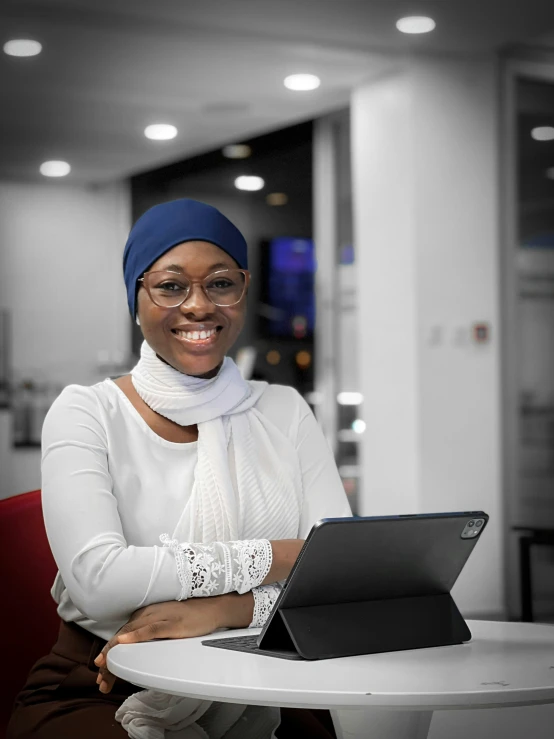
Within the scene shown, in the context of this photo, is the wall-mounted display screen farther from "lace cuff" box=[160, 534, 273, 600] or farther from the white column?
"lace cuff" box=[160, 534, 273, 600]

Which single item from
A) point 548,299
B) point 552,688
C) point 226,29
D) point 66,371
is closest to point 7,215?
point 66,371

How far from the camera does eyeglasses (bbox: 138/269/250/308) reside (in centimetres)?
189

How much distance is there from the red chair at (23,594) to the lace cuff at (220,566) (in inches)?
18.0

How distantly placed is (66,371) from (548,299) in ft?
10.9

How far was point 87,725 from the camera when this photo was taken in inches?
67.5

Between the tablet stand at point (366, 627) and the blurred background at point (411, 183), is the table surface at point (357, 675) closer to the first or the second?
the tablet stand at point (366, 627)

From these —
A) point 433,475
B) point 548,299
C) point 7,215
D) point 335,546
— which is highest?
point 7,215

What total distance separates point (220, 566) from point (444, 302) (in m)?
4.51

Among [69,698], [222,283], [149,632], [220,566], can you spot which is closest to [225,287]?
[222,283]

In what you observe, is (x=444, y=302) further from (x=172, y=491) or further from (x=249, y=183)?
(x=172, y=491)

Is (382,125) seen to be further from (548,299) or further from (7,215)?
(7,215)

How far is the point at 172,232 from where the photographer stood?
189cm

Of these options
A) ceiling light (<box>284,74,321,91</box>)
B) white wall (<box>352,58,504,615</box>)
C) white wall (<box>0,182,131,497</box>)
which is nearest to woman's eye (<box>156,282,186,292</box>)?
white wall (<box>352,58,504,615</box>)

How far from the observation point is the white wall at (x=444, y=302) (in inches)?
237
